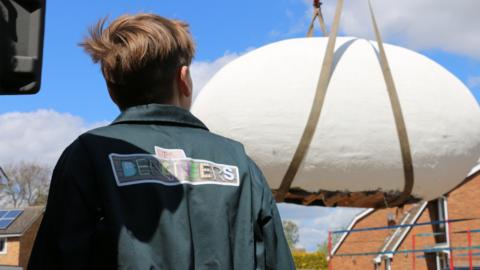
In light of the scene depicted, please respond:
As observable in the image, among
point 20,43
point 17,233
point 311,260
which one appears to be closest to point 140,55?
point 20,43

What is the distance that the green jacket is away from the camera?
1403 millimetres

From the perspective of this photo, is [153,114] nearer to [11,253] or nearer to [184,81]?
[184,81]

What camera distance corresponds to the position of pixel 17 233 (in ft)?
105

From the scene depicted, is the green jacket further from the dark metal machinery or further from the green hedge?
the green hedge

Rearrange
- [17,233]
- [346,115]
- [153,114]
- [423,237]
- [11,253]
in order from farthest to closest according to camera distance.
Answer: [11,253], [17,233], [423,237], [346,115], [153,114]

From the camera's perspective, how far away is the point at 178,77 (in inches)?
66.8

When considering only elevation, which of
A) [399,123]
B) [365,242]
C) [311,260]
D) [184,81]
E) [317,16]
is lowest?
[311,260]

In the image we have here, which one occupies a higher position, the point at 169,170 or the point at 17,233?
the point at 17,233

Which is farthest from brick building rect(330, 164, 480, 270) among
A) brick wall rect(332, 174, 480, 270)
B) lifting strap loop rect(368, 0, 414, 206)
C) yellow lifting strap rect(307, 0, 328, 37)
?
lifting strap loop rect(368, 0, 414, 206)

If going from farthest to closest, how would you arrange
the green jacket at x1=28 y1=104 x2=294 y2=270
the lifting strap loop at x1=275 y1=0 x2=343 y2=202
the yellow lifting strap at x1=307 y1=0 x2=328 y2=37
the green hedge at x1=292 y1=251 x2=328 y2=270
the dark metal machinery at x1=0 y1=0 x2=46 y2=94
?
the green hedge at x1=292 y1=251 x2=328 y2=270, the yellow lifting strap at x1=307 y1=0 x2=328 y2=37, the lifting strap loop at x1=275 y1=0 x2=343 y2=202, the dark metal machinery at x1=0 y1=0 x2=46 y2=94, the green jacket at x1=28 y1=104 x2=294 y2=270

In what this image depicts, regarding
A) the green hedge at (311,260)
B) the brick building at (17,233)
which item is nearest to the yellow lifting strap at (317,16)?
the brick building at (17,233)

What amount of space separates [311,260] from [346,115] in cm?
2906

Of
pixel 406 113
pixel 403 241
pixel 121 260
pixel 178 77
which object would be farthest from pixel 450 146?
pixel 403 241

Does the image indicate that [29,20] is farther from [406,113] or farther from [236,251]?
[406,113]
